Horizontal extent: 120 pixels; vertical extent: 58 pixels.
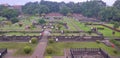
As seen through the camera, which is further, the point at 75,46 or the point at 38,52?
the point at 75,46

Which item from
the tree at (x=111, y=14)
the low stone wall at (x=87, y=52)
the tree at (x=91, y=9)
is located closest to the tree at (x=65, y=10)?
the tree at (x=91, y=9)

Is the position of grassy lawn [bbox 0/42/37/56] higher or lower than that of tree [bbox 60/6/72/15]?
higher

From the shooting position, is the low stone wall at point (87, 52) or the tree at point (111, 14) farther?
the tree at point (111, 14)

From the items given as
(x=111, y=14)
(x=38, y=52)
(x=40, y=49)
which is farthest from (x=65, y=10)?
(x=38, y=52)

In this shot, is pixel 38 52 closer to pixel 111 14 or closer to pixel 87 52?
pixel 87 52

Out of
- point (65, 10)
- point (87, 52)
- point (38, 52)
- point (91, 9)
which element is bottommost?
point (65, 10)

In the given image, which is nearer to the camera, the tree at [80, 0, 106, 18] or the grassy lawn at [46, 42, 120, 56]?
the grassy lawn at [46, 42, 120, 56]

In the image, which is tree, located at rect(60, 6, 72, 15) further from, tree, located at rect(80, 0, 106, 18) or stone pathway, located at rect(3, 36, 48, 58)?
stone pathway, located at rect(3, 36, 48, 58)

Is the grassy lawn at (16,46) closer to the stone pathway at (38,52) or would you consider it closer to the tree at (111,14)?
the stone pathway at (38,52)

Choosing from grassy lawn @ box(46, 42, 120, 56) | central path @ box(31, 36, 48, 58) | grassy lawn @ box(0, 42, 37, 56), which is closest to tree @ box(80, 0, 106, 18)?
central path @ box(31, 36, 48, 58)
